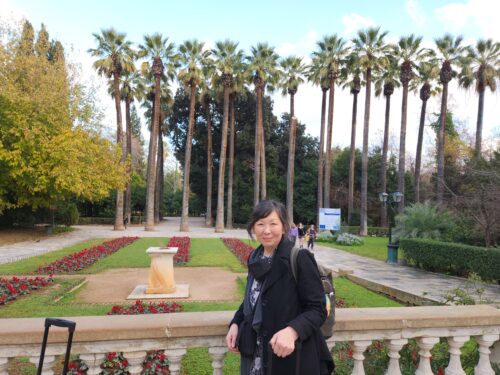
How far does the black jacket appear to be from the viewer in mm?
1770

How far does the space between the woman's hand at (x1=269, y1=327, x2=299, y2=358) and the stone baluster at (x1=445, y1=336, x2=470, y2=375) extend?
66.5 inches

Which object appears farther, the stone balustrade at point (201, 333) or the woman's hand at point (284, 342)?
the stone balustrade at point (201, 333)

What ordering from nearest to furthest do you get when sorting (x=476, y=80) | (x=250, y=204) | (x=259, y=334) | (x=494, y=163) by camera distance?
(x=259, y=334) < (x=494, y=163) < (x=476, y=80) < (x=250, y=204)

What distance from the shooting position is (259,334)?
1893mm

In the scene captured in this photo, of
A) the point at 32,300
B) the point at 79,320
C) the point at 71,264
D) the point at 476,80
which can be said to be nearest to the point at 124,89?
the point at 71,264

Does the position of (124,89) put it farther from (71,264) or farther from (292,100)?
(71,264)

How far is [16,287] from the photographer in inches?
334

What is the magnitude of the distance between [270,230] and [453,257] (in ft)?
44.2

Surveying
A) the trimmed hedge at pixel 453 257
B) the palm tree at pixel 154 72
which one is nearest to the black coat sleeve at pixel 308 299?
the trimmed hedge at pixel 453 257

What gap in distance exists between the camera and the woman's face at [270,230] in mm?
2043

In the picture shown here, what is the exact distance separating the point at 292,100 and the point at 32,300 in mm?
30466

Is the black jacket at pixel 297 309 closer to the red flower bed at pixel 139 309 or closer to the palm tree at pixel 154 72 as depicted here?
the red flower bed at pixel 139 309

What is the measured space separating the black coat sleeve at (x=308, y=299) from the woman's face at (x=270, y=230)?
0.25 m

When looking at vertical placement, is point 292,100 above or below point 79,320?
above
